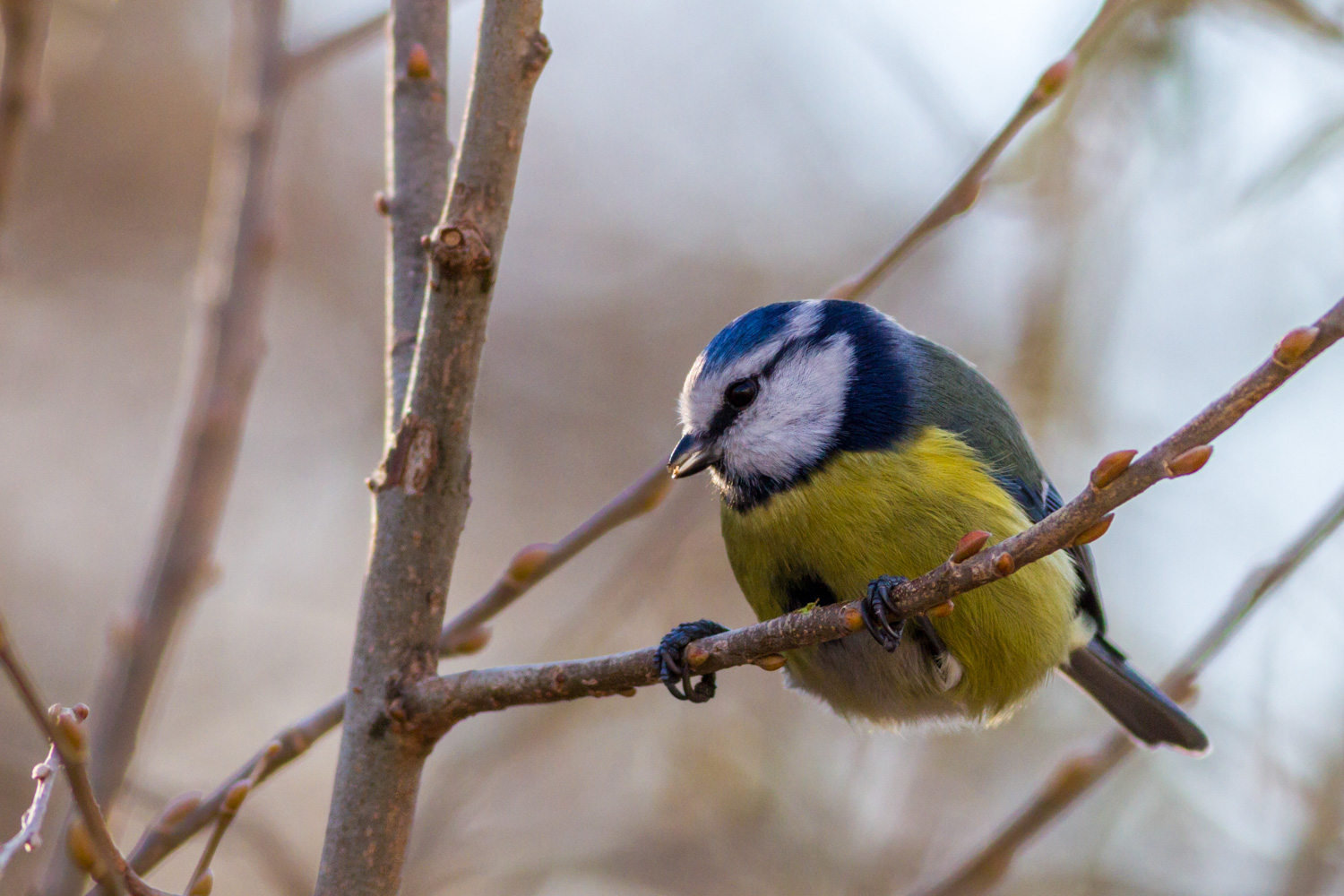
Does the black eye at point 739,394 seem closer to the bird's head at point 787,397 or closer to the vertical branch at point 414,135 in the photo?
the bird's head at point 787,397

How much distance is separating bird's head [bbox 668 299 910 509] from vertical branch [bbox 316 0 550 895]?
0.60 metres

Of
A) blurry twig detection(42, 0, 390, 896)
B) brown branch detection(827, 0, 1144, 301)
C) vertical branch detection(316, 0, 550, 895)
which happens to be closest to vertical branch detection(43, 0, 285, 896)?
blurry twig detection(42, 0, 390, 896)

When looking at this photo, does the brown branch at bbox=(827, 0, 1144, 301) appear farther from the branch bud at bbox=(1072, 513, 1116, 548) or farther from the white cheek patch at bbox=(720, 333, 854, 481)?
the branch bud at bbox=(1072, 513, 1116, 548)

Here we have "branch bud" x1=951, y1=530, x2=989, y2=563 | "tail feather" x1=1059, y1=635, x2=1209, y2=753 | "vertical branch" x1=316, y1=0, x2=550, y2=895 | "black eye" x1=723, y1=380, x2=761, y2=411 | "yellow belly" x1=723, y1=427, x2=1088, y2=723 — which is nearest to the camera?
"branch bud" x1=951, y1=530, x2=989, y2=563

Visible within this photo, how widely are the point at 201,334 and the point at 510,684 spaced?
3.33ft

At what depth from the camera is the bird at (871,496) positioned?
187 cm

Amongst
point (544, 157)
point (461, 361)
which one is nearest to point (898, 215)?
point (544, 157)

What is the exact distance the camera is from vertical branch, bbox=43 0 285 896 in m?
1.70

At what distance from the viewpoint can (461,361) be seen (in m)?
1.40

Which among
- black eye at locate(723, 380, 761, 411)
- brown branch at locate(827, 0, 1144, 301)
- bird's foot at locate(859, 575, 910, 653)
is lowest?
bird's foot at locate(859, 575, 910, 653)

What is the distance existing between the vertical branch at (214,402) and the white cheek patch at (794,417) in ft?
2.83

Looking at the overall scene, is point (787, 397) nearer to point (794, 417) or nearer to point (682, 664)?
point (794, 417)

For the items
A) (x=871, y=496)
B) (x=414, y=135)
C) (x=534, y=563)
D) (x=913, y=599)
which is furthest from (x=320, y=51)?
(x=913, y=599)

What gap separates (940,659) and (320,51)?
153cm
